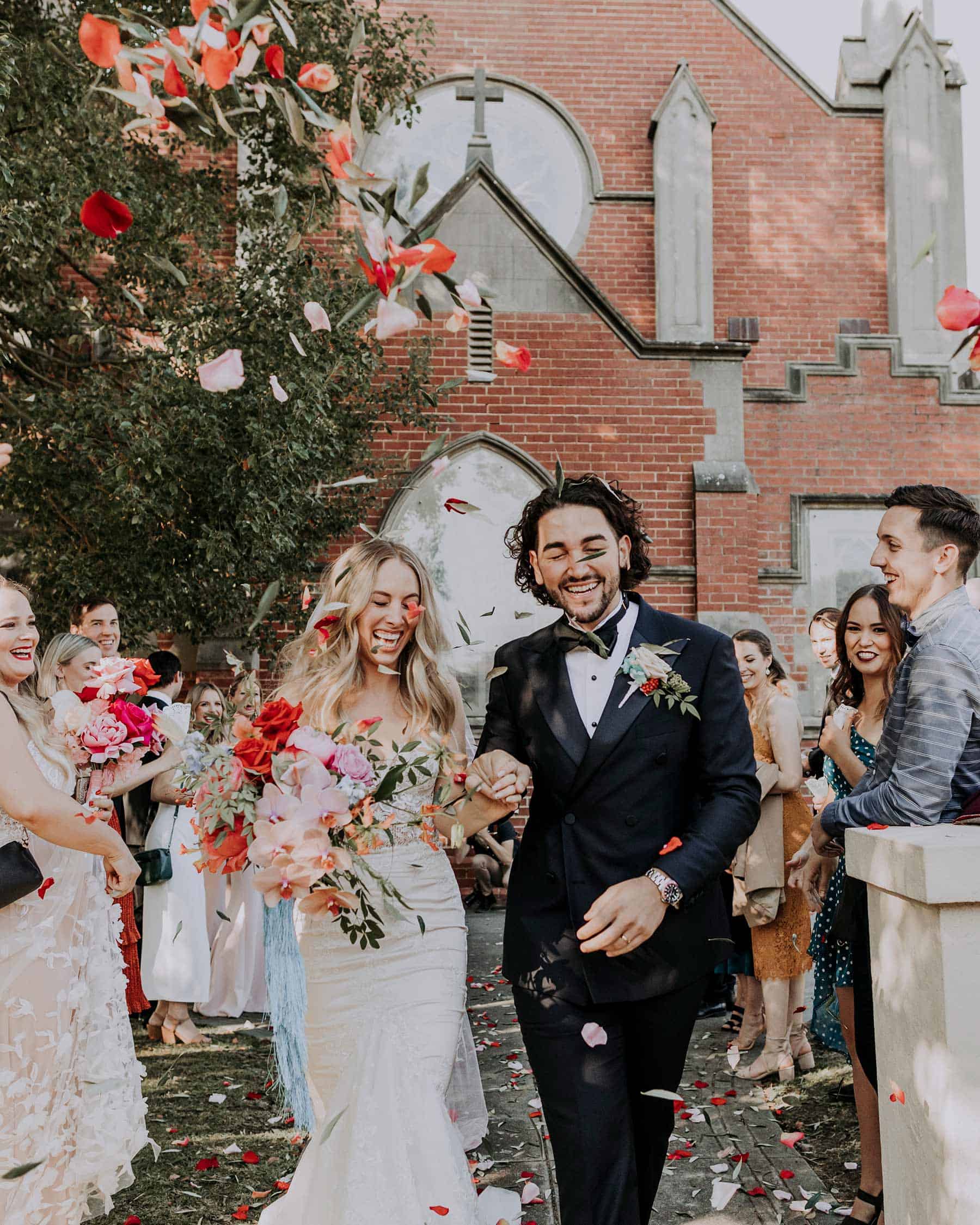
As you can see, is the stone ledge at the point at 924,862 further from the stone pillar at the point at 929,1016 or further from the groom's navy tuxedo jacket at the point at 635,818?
the groom's navy tuxedo jacket at the point at 635,818

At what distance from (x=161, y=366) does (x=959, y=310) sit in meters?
6.25

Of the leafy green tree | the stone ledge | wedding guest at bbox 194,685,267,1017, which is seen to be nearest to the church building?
the leafy green tree

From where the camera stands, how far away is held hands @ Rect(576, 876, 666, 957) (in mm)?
2814

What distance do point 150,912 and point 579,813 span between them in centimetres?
466

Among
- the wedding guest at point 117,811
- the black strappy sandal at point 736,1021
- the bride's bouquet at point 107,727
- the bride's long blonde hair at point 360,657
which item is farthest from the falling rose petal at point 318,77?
the black strappy sandal at point 736,1021

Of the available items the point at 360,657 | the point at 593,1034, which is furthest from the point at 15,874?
the point at 593,1034

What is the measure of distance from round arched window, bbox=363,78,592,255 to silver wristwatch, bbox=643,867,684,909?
13.2m

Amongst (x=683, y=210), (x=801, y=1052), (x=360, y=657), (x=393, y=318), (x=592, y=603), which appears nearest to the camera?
(x=393, y=318)

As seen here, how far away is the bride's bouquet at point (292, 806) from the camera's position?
2.66m

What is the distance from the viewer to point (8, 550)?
9.34 m

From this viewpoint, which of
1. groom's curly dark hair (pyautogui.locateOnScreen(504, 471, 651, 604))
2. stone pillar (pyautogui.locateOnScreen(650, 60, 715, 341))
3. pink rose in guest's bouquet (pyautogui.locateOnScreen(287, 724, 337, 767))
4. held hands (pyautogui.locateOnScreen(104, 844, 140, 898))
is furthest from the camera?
stone pillar (pyautogui.locateOnScreen(650, 60, 715, 341))

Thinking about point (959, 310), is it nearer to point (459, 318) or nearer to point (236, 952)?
point (459, 318)

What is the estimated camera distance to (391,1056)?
3293mm

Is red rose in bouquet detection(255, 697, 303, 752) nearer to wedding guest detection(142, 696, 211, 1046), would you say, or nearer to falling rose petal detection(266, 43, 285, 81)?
falling rose petal detection(266, 43, 285, 81)
